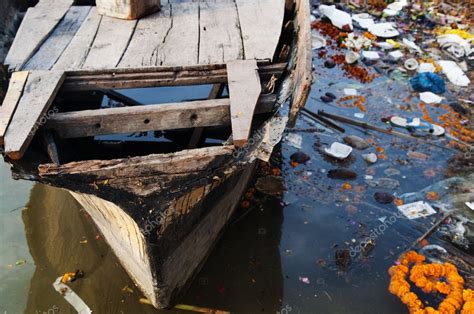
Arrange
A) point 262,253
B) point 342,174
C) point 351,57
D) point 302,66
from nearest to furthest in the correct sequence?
point 302,66 → point 262,253 → point 342,174 → point 351,57

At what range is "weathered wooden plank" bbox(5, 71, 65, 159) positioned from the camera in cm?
205

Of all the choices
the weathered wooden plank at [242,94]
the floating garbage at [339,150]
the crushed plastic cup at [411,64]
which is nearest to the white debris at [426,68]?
the crushed plastic cup at [411,64]

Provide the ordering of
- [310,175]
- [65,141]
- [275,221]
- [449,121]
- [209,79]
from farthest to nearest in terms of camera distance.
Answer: [449,121] < [310,175] < [275,221] < [65,141] < [209,79]

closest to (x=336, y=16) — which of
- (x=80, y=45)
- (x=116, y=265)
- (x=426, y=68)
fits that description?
(x=426, y=68)

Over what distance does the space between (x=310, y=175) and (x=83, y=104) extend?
253cm

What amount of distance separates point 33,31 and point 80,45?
0.48 m

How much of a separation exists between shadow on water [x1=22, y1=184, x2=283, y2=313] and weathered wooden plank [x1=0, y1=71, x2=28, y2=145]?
1.81 m

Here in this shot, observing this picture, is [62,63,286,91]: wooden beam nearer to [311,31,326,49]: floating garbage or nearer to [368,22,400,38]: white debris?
[311,31,326,49]: floating garbage

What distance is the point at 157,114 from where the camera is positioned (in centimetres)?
238

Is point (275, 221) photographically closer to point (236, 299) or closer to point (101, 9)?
point (236, 299)

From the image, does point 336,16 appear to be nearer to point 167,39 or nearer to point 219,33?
point 219,33

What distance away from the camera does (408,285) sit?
A: 3.44 m

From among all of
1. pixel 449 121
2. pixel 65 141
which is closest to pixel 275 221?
pixel 65 141

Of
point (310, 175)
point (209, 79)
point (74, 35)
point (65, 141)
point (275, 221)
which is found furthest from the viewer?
point (310, 175)
